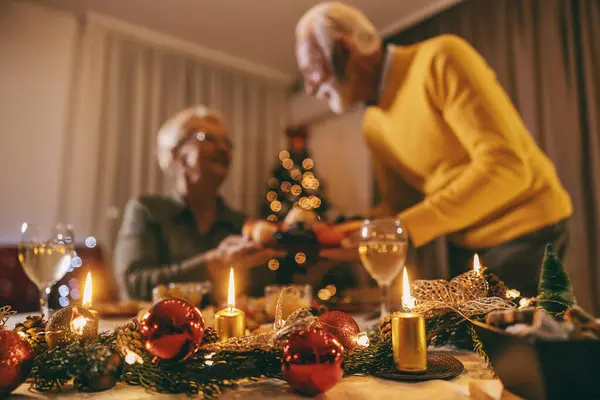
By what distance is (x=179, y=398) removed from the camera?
437mm

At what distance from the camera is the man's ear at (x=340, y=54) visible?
4.44ft

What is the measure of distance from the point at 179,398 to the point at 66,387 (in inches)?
5.9

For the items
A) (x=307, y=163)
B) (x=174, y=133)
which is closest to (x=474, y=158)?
(x=174, y=133)

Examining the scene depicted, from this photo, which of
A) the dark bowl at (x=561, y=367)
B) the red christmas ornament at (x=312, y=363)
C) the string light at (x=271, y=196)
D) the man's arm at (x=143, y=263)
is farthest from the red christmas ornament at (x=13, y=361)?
the string light at (x=271, y=196)

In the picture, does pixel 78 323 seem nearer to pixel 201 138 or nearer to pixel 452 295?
pixel 452 295

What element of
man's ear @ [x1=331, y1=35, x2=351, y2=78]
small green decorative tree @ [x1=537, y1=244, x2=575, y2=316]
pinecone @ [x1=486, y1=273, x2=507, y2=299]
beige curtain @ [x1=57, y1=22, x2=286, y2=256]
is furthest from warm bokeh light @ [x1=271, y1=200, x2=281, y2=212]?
small green decorative tree @ [x1=537, y1=244, x2=575, y2=316]

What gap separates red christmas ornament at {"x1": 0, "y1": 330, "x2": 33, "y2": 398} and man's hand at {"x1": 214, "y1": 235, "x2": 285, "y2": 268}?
0.81 meters

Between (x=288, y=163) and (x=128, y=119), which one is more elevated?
(x=128, y=119)

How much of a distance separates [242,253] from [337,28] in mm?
772

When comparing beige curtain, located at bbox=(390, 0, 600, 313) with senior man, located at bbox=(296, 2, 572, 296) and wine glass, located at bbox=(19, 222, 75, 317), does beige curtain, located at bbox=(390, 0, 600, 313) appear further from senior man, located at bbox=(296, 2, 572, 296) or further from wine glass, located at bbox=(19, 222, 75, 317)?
wine glass, located at bbox=(19, 222, 75, 317)

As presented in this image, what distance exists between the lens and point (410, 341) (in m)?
0.50

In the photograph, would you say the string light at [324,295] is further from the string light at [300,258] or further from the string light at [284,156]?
the string light at [284,156]

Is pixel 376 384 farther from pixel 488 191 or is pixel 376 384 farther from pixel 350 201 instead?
pixel 350 201

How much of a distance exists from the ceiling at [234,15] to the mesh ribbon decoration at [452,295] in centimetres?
310
